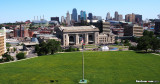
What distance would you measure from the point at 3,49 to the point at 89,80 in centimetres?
5722

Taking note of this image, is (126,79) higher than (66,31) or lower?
lower

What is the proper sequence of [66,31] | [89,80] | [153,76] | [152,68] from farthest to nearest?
[66,31]
[152,68]
[153,76]
[89,80]

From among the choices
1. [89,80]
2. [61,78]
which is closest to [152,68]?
[89,80]

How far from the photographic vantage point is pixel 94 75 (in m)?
35.9

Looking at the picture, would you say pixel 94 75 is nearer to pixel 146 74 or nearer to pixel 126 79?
pixel 126 79

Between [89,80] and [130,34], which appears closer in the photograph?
[89,80]

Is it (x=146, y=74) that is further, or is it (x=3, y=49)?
(x=3, y=49)

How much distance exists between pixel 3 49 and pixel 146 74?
60.4 meters

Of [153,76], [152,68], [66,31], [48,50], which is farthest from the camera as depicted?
[66,31]

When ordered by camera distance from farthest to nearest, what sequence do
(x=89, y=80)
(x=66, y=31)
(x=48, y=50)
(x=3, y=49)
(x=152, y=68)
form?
(x=66, y=31)
(x=3, y=49)
(x=48, y=50)
(x=152, y=68)
(x=89, y=80)

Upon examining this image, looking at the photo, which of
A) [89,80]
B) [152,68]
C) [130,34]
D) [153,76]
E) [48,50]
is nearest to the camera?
[89,80]

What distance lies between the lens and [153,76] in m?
34.9

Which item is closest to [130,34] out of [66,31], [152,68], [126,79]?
[66,31]

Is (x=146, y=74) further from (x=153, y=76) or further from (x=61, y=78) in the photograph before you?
(x=61, y=78)
